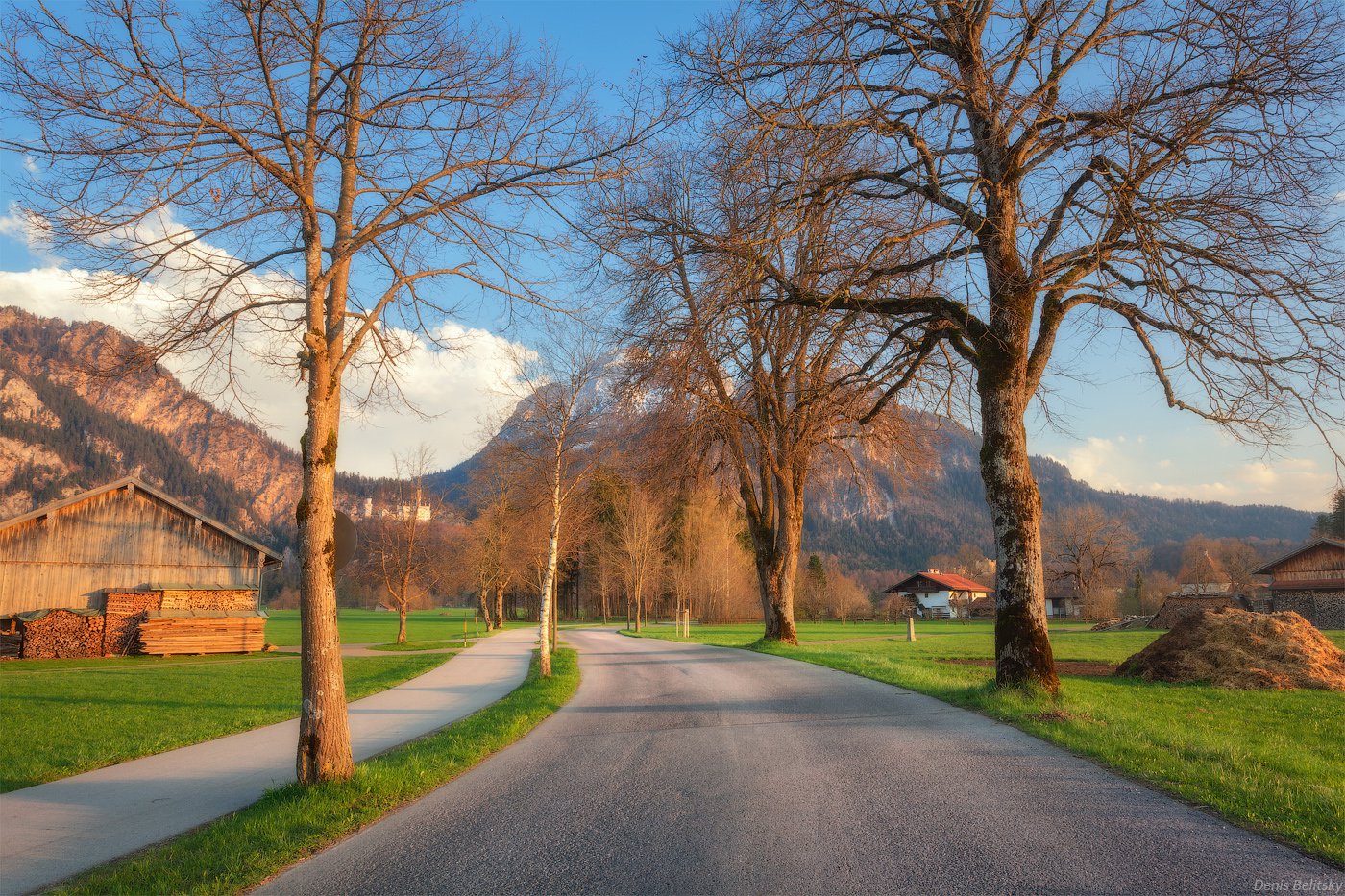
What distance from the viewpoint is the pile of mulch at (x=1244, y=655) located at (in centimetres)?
1491

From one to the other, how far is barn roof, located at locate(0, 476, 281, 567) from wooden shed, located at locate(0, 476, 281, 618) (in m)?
0.04

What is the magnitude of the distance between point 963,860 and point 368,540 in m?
42.6

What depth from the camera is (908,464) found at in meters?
22.3

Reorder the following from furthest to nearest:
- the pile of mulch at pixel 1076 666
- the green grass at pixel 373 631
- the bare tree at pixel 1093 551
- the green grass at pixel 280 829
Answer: the bare tree at pixel 1093 551 < the green grass at pixel 373 631 < the pile of mulch at pixel 1076 666 < the green grass at pixel 280 829

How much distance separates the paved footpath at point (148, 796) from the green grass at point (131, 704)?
666 mm

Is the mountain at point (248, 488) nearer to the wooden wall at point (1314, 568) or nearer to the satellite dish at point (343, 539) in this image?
the wooden wall at point (1314, 568)

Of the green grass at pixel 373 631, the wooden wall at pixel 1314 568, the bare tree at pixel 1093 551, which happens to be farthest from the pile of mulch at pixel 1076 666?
the bare tree at pixel 1093 551

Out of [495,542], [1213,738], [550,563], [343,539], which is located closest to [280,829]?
[343,539]

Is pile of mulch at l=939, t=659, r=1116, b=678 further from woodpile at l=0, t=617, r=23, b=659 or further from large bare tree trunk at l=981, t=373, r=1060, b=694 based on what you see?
woodpile at l=0, t=617, r=23, b=659

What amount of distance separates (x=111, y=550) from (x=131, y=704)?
1985 centimetres

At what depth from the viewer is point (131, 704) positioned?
15.1 meters

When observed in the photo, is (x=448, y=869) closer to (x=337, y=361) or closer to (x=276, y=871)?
(x=276, y=871)

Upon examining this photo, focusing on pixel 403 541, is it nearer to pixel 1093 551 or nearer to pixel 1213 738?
pixel 1213 738

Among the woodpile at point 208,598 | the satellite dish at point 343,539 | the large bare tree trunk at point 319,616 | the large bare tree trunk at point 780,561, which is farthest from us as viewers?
the woodpile at point 208,598
